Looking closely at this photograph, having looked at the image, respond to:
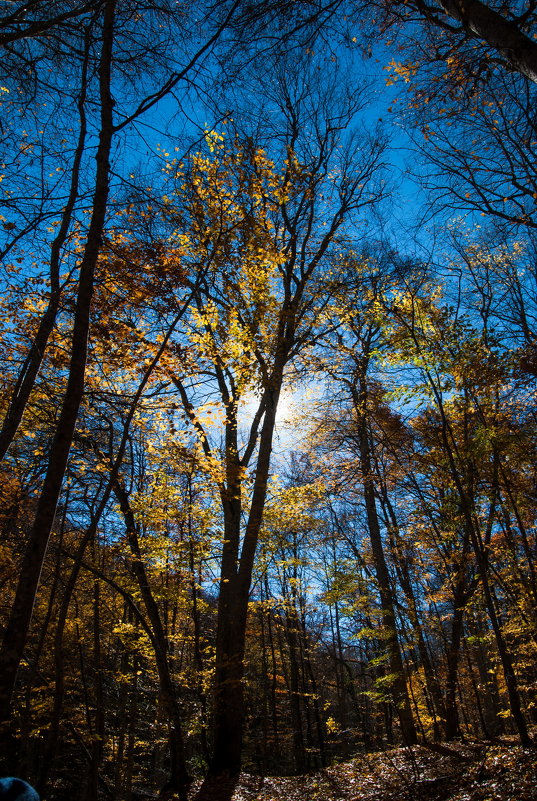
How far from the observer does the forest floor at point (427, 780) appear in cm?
527

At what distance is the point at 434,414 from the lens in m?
9.06

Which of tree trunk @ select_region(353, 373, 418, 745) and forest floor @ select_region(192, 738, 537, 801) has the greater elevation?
tree trunk @ select_region(353, 373, 418, 745)

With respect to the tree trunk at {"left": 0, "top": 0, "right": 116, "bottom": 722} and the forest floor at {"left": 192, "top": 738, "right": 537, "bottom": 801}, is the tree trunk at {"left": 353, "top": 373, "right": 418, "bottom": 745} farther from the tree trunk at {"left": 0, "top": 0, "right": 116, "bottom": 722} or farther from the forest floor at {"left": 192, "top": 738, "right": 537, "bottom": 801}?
the tree trunk at {"left": 0, "top": 0, "right": 116, "bottom": 722}

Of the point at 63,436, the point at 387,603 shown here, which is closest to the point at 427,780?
the point at 387,603

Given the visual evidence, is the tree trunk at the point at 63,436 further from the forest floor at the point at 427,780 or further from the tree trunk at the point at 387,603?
the tree trunk at the point at 387,603

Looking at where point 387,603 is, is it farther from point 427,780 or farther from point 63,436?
point 63,436

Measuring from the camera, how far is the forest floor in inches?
207

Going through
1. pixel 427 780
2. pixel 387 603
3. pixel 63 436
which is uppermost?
pixel 63 436

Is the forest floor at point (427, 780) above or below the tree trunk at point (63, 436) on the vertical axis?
below

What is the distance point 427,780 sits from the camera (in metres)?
6.37

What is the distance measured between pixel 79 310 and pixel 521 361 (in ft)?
22.1

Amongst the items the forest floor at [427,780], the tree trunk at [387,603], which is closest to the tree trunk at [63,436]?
the forest floor at [427,780]

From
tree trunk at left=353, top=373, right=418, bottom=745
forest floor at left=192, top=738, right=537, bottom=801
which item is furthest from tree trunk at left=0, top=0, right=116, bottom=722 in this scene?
tree trunk at left=353, top=373, right=418, bottom=745

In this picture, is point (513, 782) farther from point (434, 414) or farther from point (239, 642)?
point (434, 414)
